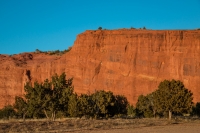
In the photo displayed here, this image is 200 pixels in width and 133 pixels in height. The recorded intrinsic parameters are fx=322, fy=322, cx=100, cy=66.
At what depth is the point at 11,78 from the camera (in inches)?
3425

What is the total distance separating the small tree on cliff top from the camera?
40281 mm

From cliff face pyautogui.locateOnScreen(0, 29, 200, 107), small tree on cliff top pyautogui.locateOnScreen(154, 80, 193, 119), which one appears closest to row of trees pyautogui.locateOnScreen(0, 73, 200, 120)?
small tree on cliff top pyautogui.locateOnScreen(154, 80, 193, 119)

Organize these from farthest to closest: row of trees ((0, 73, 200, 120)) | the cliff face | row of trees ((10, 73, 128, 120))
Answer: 1. the cliff face
2. row of trees ((0, 73, 200, 120))
3. row of trees ((10, 73, 128, 120))

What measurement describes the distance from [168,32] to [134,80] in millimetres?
13346

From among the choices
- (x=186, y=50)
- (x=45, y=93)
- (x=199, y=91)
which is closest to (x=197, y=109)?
(x=199, y=91)

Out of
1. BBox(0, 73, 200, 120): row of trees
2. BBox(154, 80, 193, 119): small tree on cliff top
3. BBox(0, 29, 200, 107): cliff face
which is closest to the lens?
BBox(0, 73, 200, 120): row of trees

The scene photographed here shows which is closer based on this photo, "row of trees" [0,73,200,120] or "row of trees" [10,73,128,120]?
"row of trees" [10,73,128,120]

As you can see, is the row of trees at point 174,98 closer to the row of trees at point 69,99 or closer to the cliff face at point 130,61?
the row of trees at point 69,99

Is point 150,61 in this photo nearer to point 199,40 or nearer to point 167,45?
point 167,45

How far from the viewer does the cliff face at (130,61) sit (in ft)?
233

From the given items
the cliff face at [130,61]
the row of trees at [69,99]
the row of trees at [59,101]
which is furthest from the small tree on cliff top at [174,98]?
the cliff face at [130,61]

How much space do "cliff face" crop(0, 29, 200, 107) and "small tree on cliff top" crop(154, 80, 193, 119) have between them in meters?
28.7

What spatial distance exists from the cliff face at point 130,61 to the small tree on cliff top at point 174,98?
28739mm

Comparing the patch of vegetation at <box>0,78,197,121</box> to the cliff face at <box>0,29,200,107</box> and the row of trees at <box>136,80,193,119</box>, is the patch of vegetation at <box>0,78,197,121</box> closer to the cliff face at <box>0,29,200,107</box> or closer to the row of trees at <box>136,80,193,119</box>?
the row of trees at <box>136,80,193,119</box>
